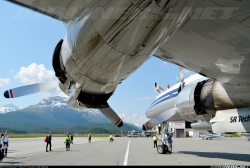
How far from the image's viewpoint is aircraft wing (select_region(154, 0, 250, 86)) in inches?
223

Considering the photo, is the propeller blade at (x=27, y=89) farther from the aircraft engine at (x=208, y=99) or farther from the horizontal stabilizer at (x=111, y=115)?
the aircraft engine at (x=208, y=99)

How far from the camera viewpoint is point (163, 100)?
18875 millimetres

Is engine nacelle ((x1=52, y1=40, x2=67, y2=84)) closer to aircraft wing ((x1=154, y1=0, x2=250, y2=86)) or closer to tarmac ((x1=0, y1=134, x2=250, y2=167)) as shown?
aircraft wing ((x1=154, y1=0, x2=250, y2=86))

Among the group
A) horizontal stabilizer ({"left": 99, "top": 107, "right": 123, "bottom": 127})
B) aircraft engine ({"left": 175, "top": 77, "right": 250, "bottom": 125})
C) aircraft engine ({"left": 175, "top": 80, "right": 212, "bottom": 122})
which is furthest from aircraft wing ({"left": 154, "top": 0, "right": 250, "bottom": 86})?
horizontal stabilizer ({"left": 99, "top": 107, "right": 123, "bottom": 127})

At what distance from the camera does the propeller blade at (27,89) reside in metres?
9.96

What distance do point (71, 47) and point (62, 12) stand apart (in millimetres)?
880

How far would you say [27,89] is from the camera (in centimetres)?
1038

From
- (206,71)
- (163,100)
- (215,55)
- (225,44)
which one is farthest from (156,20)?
(163,100)

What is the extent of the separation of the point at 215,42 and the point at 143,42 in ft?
9.78

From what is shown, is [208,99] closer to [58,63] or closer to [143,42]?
[58,63]

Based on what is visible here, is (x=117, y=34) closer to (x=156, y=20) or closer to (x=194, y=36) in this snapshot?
(x=156, y=20)

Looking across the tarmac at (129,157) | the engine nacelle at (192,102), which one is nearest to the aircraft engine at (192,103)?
the engine nacelle at (192,102)

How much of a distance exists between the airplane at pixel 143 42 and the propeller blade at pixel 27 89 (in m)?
0.04

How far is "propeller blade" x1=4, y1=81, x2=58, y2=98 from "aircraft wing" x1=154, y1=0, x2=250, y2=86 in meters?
4.70
